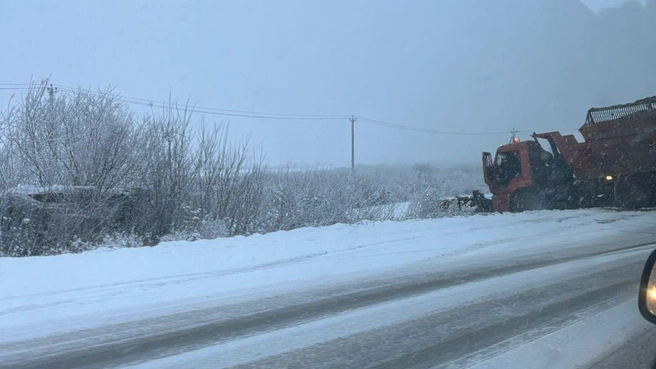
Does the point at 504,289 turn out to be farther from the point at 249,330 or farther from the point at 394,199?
the point at 394,199

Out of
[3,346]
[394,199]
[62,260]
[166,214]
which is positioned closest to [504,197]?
[394,199]

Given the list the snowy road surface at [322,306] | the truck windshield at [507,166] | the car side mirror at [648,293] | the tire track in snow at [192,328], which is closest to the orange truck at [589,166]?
the truck windshield at [507,166]

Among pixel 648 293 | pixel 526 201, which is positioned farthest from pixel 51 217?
pixel 526 201

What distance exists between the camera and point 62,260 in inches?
356

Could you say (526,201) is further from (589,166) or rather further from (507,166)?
(589,166)

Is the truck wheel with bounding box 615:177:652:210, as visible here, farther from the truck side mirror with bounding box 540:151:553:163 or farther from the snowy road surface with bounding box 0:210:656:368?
the snowy road surface with bounding box 0:210:656:368

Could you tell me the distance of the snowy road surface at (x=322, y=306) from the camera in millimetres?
4902

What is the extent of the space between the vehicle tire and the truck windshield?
89cm

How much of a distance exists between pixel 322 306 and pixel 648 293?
363cm

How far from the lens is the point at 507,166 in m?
21.8

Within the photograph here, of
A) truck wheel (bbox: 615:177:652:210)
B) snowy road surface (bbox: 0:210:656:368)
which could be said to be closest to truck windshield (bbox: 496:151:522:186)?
truck wheel (bbox: 615:177:652:210)

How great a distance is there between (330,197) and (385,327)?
13564 millimetres

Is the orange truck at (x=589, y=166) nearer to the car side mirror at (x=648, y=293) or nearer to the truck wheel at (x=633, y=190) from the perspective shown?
the truck wheel at (x=633, y=190)

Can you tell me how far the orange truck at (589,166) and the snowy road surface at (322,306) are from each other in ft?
29.2
